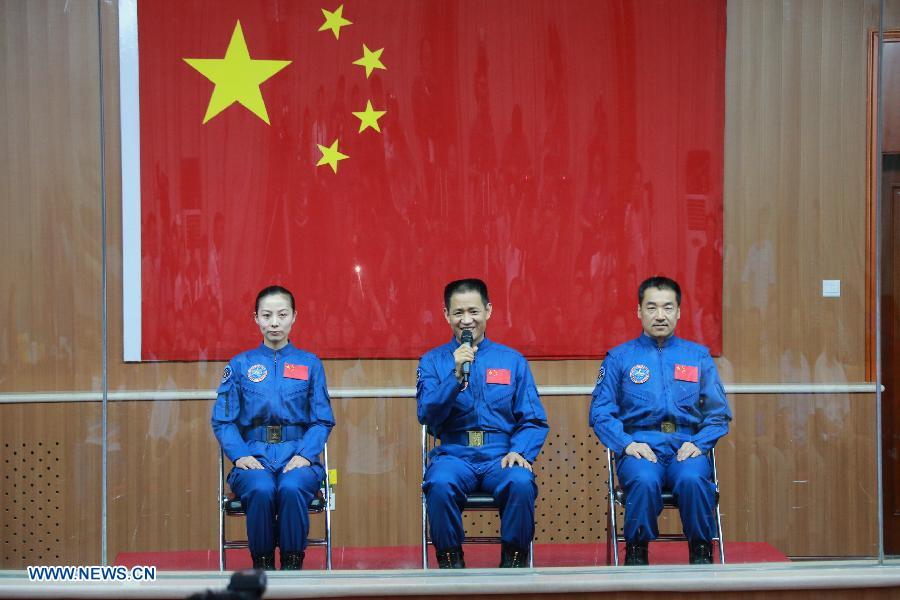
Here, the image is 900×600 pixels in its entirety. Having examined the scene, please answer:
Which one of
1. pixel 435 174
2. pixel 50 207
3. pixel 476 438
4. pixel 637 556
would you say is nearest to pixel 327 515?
pixel 476 438

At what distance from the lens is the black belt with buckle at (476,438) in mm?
3836

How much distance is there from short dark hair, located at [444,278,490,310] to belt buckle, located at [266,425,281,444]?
85cm

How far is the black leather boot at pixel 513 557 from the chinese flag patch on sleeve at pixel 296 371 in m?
1.08

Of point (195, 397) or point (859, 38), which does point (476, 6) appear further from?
point (195, 397)

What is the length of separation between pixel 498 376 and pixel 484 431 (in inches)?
9.1

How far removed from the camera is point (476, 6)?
409 centimetres

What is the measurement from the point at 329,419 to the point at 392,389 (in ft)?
1.22

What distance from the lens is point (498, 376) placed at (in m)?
3.91

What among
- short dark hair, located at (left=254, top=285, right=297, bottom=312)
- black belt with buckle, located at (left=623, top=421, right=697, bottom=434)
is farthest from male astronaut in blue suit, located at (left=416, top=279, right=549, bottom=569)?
short dark hair, located at (left=254, top=285, right=297, bottom=312)

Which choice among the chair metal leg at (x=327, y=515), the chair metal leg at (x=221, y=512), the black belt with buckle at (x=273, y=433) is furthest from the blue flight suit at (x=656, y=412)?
the chair metal leg at (x=221, y=512)

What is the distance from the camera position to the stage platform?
3352 millimetres

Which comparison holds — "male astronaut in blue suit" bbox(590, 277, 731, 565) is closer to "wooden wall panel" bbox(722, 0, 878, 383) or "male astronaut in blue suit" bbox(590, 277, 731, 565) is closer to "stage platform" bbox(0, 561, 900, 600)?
"stage platform" bbox(0, 561, 900, 600)

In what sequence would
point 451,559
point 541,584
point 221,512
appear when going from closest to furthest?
1. point 541,584
2. point 451,559
3. point 221,512

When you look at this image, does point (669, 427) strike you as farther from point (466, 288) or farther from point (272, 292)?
point (272, 292)
